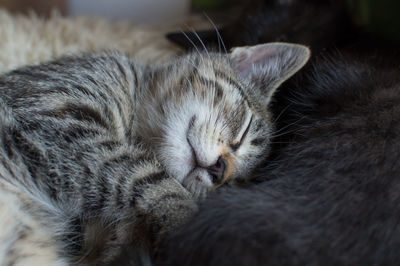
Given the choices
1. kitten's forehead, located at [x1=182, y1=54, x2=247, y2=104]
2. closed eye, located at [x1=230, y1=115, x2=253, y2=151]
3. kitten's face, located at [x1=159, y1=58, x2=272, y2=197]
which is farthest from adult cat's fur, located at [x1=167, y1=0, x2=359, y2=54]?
closed eye, located at [x1=230, y1=115, x2=253, y2=151]

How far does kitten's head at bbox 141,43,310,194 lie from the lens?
119 cm

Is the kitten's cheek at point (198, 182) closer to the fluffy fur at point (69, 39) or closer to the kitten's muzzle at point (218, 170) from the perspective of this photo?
the kitten's muzzle at point (218, 170)

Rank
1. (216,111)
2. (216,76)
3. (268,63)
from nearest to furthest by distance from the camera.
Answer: (216,111) < (216,76) < (268,63)

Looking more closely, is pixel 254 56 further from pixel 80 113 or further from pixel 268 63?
pixel 80 113

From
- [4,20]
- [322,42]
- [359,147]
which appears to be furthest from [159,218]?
[4,20]

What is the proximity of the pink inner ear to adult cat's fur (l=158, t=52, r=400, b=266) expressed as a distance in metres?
0.35

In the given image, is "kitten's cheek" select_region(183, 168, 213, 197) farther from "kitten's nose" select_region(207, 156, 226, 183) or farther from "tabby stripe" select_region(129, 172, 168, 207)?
"tabby stripe" select_region(129, 172, 168, 207)

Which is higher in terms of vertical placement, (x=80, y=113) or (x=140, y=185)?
(x=80, y=113)

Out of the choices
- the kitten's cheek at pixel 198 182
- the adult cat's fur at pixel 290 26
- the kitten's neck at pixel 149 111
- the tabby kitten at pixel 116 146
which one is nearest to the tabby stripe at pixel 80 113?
the tabby kitten at pixel 116 146

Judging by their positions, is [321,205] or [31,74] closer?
[321,205]

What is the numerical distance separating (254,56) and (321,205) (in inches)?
27.6

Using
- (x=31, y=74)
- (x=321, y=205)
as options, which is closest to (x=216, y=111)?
(x=321, y=205)

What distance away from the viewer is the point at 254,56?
59.7 inches

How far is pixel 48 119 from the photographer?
1123 mm
